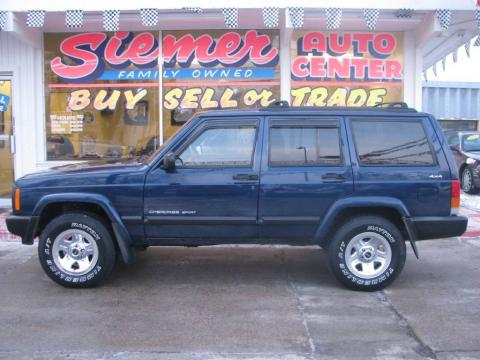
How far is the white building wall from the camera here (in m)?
10.1

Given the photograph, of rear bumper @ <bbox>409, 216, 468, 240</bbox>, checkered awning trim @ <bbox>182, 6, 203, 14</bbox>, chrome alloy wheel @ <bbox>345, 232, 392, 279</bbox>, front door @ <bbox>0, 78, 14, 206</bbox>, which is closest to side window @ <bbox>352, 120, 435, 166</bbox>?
rear bumper @ <bbox>409, 216, 468, 240</bbox>

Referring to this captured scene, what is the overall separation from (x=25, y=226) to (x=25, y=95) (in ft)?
16.8

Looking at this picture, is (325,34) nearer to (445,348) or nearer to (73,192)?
(73,192)

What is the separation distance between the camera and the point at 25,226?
571 centimetres

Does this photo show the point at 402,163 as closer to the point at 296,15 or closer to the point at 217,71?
the point at 296,15

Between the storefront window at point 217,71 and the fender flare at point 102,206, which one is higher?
the storefront window at point 217,71

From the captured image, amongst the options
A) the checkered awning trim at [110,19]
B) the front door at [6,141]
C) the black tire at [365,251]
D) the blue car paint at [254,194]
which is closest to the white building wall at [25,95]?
the front door at [6,141]

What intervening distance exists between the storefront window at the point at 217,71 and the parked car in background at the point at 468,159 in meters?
5.28

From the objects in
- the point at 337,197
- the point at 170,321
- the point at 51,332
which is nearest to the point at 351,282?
the point at 337,197

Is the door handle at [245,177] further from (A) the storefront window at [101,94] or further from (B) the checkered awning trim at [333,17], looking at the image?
(A) the storefront window at [101,94]

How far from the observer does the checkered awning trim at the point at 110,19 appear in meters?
9.03

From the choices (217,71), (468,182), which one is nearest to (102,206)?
(217,71)

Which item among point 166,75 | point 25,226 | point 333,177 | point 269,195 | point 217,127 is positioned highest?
point 166,75

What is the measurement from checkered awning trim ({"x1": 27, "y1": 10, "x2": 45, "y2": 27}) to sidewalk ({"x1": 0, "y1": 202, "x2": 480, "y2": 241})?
317 centimetres
